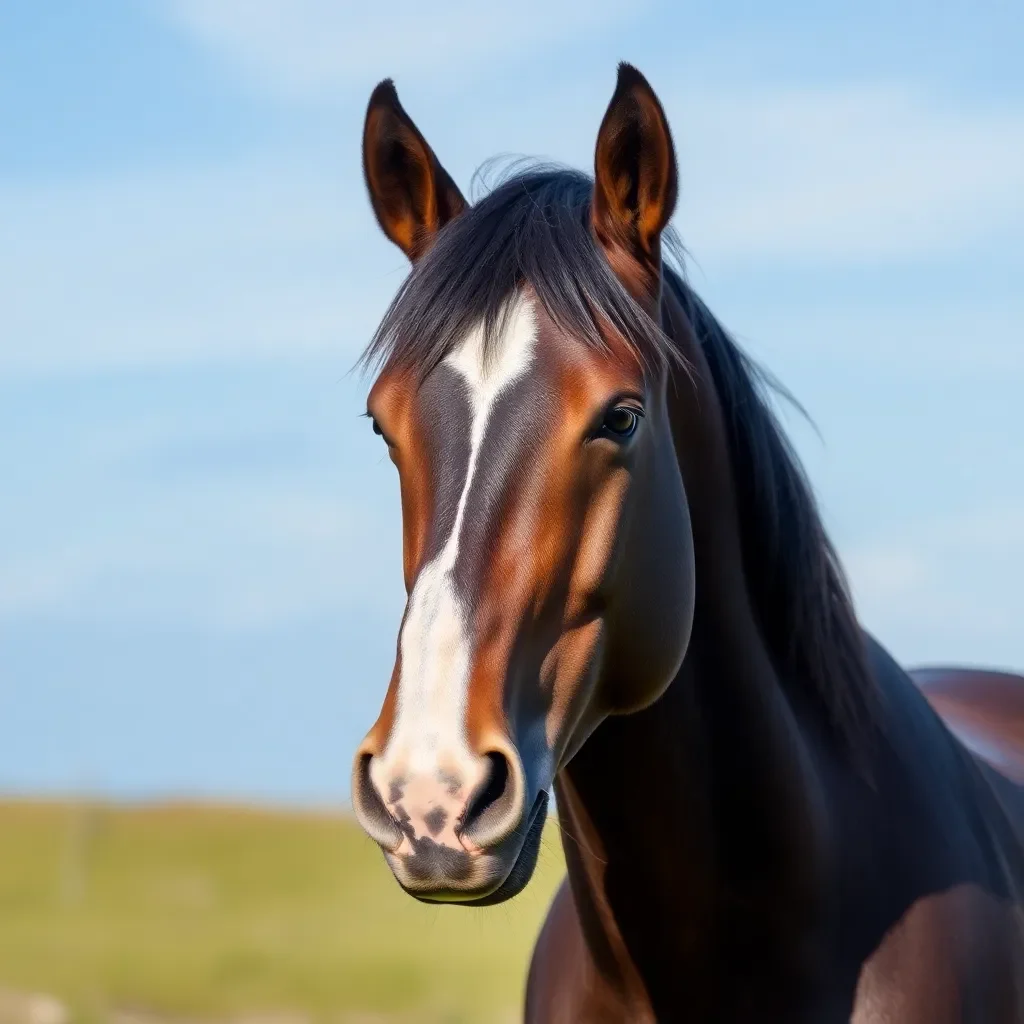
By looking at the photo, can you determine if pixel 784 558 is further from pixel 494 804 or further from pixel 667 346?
pixel 494 804

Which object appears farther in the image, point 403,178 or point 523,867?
point 403,178

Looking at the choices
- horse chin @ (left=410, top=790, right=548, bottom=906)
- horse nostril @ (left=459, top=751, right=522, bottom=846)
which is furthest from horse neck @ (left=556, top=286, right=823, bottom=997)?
horse nostril @ (left=459, top=751, right=522, bottom=846)

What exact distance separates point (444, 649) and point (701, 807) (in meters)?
0.87

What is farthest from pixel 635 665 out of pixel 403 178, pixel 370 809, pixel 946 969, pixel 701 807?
pixel 403 178

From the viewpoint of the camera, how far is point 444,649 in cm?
249

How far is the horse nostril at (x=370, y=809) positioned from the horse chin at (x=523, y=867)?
11cm

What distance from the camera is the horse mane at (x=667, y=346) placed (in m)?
2.89

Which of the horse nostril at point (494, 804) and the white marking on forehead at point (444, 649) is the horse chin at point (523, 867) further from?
the white marking on forehead at point (444, 649)

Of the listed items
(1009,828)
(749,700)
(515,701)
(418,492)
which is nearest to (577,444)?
(418,492)

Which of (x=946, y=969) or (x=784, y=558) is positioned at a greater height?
(x=784, y=558)

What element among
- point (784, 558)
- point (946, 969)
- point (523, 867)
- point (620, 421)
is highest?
point (620, 421)

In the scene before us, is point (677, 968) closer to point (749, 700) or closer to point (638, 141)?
point (749, 700)

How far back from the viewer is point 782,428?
3504 millimetres

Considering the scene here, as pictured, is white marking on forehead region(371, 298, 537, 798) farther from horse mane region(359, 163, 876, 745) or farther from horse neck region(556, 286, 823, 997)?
horse neck region(556, 286, 823, 997)
